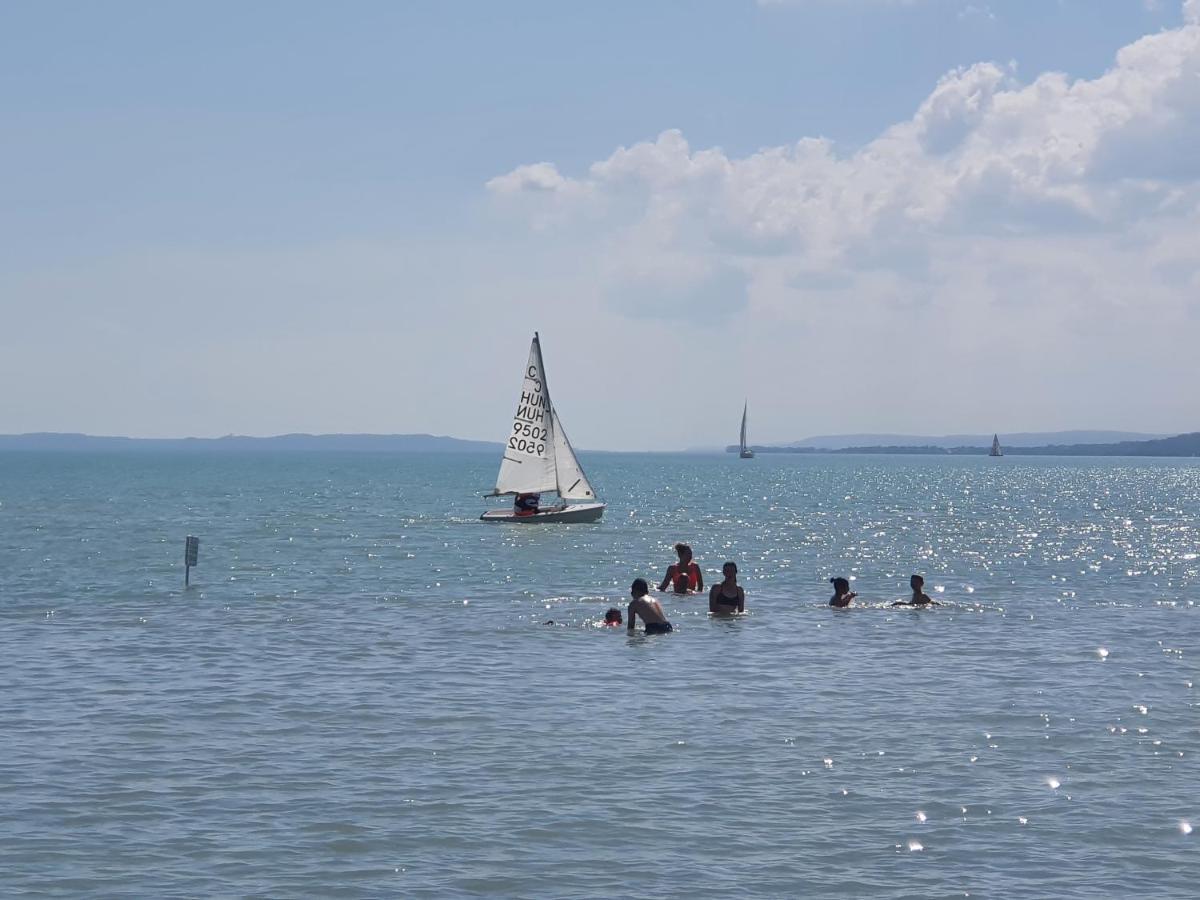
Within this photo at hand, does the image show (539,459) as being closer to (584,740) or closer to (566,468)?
(566,468)

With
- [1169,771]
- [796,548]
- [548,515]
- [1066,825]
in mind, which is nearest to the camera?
[1066,825]

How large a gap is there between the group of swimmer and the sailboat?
31.7 metres

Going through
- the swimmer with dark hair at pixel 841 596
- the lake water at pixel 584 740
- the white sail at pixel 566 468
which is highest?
the white sail at pixel 566 468

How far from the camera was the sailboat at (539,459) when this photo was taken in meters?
78.8

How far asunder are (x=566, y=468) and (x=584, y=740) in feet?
194

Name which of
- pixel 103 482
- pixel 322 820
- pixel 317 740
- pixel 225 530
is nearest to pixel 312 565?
pixel 225 530

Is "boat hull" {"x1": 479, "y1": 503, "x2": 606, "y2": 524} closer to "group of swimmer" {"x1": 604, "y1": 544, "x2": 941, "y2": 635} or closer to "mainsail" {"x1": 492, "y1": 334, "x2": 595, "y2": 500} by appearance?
"mainsail" {"x1": 492, "y1": 334, "x2": 595, "y2": 500}

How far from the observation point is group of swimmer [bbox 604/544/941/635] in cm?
3538

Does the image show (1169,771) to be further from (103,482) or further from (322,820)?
(103,482)

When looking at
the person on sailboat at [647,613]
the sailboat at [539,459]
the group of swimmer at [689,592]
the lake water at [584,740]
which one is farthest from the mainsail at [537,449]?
the person on sailboat at [647,613]

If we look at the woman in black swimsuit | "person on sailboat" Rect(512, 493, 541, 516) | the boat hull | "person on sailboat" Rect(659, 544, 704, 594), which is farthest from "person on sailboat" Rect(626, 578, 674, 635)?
"person on sailboat" Rect(512, 493, 541, 516)

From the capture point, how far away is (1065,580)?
54.9m

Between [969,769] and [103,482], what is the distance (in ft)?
600

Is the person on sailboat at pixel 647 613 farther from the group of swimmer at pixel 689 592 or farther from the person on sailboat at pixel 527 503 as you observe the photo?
the person on sailboat at pixel 527 503
